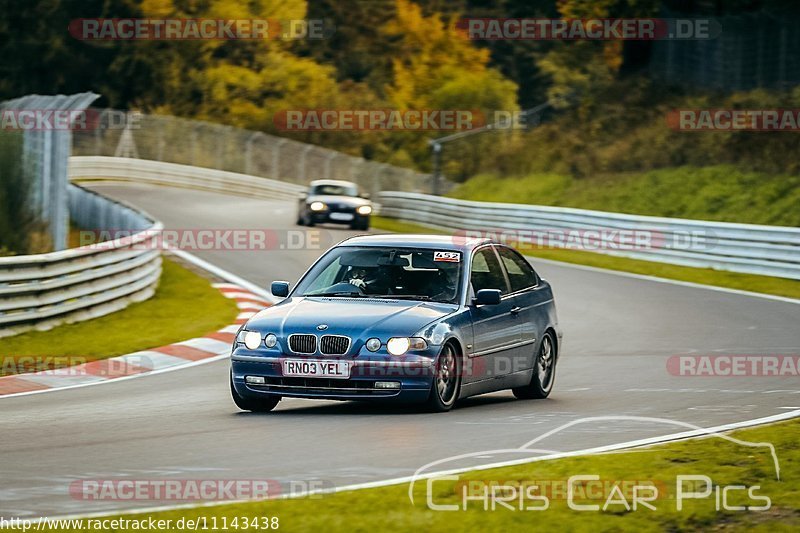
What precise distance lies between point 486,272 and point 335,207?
997 inches

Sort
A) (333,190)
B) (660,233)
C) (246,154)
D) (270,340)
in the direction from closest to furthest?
(270,340)
(660,233)
(333,190)
(246,154)

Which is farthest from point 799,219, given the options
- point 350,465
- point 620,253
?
point 350,465

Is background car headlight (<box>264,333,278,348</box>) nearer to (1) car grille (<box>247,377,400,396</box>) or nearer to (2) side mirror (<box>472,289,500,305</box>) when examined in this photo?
(1) car grille (<box>247,377,400,396</box>)

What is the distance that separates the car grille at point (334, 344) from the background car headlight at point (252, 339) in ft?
1.67

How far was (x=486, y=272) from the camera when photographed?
12555 millimetres

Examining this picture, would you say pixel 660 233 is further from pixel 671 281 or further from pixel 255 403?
pixel 255 403

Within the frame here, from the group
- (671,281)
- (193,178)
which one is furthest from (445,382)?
(193,178)

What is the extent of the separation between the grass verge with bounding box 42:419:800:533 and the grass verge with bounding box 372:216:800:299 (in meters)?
15.7

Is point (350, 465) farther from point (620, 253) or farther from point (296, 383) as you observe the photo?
point (620, 253)

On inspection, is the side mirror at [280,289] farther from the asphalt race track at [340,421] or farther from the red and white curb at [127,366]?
the red and white curb at [127,366]

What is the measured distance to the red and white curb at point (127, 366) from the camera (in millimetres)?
13883

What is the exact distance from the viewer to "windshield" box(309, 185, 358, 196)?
3841 centimetres

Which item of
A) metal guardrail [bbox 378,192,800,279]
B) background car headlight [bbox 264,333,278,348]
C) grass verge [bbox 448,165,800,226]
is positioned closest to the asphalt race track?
background car headlight [bbox 264,333,278,348]

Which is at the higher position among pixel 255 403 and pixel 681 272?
pixel 255 403
